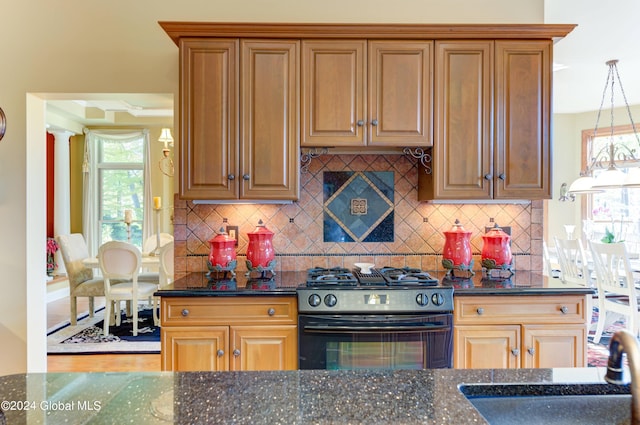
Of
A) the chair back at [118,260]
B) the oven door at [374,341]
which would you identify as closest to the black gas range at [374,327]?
the oven door at [374,341]

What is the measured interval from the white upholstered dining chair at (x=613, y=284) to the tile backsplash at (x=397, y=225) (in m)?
1.49

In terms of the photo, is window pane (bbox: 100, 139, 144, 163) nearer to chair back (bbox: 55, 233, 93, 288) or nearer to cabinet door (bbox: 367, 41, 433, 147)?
chair back (bbox: 55, 233, 93, 288)

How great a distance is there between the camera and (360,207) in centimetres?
280

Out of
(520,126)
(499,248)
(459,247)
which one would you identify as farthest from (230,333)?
(520,126)

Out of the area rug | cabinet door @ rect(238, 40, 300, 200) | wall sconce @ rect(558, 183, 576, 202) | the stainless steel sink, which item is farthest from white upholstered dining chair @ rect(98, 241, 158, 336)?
wall sconce @ rect(558, 183, 576, 202)

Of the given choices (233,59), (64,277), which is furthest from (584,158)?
(64,277)

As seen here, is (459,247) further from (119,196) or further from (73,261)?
(119,196)

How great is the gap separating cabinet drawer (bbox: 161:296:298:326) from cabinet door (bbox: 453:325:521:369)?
93cm

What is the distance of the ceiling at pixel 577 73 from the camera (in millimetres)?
3055

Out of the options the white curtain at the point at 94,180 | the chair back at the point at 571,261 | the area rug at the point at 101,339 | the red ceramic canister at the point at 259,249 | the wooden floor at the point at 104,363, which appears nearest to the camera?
the red ceramic canister at the point at 259,249

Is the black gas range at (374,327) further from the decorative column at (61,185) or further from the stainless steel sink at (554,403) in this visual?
the decorative column at (61,185)

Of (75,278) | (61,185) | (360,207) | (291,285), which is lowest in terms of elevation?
(75,278)

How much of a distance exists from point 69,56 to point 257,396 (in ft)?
9.28

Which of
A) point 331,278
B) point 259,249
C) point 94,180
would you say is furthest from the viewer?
point 94,180
